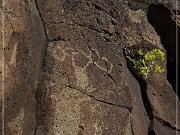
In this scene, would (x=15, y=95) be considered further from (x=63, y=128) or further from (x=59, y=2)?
(x=59, y=2)

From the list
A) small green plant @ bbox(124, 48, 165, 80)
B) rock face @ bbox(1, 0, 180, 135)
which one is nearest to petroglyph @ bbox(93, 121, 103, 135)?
rock face @ bbox(1, 0, 180, 135)

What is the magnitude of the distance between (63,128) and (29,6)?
162 cm

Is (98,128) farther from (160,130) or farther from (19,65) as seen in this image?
(160,130)

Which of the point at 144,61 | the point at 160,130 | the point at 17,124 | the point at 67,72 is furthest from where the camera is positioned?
the point at 144,61

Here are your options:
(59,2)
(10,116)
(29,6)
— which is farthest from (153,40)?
(10,116)

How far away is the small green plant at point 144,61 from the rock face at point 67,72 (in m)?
0.87

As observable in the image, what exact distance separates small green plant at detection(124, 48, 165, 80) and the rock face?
0.87m

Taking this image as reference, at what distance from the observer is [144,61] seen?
808 centimetres

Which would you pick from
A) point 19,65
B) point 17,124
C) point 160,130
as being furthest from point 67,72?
point 160,130

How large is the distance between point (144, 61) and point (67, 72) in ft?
8.18

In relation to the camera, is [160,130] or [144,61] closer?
[160,130]

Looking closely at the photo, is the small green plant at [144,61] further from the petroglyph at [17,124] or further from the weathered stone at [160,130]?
the petroglyph at [17,124]

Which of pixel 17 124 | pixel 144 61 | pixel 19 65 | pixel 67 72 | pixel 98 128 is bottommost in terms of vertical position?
pixel 144 61

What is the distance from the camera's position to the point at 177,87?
29.3ft
